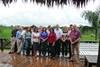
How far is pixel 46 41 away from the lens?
58.6ft

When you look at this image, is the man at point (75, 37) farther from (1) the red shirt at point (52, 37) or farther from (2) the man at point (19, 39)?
(2) the man at point (19, 39)

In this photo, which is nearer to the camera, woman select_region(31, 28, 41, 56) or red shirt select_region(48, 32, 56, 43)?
red shirt select_region(48, 32, 56, 43)

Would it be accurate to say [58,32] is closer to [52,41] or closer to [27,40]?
[52,41]

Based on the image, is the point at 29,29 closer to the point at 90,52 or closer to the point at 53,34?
the point at 53,34

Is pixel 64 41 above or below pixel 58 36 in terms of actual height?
below

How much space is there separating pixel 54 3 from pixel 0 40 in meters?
16.0

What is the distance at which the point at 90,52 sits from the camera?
18375 millimetres

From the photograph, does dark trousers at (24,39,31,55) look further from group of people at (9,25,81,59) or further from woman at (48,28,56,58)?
woman at (48,28,56,58)

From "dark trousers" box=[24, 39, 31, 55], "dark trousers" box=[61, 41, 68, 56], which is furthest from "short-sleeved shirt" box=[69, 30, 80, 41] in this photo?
"dark trousers" box=[24, 39, 31, 55]

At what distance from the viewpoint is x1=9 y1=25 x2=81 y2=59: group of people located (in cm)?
1611

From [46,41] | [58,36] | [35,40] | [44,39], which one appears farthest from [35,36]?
[58,36]

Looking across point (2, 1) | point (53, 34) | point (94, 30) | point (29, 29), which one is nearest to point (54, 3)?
point (2, 1)

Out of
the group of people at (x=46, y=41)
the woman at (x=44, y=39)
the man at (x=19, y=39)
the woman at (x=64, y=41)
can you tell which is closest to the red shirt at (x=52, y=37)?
the group of people at (x=46, y=41)

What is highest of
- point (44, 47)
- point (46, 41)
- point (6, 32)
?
point (6, 32)
